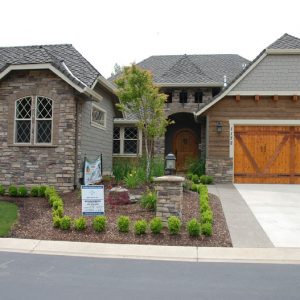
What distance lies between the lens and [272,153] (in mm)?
17672

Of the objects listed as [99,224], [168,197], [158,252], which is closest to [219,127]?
[168,197]

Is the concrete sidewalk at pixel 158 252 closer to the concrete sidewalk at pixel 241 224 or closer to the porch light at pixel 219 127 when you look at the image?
the concrete sidewalk at pixel 241 224

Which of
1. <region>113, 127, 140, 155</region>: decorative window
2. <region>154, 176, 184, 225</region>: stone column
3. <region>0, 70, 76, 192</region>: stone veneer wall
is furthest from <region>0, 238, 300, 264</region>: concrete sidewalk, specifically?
<region>113, 127, 140, 155</region>: decorative window

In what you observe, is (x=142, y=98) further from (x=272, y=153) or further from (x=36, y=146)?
(x=272, y=153)

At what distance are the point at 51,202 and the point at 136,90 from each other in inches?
204

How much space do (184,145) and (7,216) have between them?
15251 mm

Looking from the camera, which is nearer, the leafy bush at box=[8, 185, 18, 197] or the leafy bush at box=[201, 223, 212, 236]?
the leafy bush at box=[201, 223, 212, 236]

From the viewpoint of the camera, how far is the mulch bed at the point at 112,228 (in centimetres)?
846

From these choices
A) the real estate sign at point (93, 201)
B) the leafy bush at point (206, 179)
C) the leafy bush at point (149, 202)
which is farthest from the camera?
the leafy bush at point (206, 179)

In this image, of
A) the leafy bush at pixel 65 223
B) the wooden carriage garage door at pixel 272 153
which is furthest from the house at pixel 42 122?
the wooden carriage garage door at pixel 272 153

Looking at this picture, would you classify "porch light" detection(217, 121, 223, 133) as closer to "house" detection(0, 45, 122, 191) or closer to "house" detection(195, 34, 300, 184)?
"house" detection(195, 34, 300, 184)

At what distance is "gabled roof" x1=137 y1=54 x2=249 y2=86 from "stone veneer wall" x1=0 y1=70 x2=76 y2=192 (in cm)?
1003

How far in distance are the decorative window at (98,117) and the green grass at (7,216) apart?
5.63m

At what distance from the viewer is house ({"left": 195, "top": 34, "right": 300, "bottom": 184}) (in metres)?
17.6
